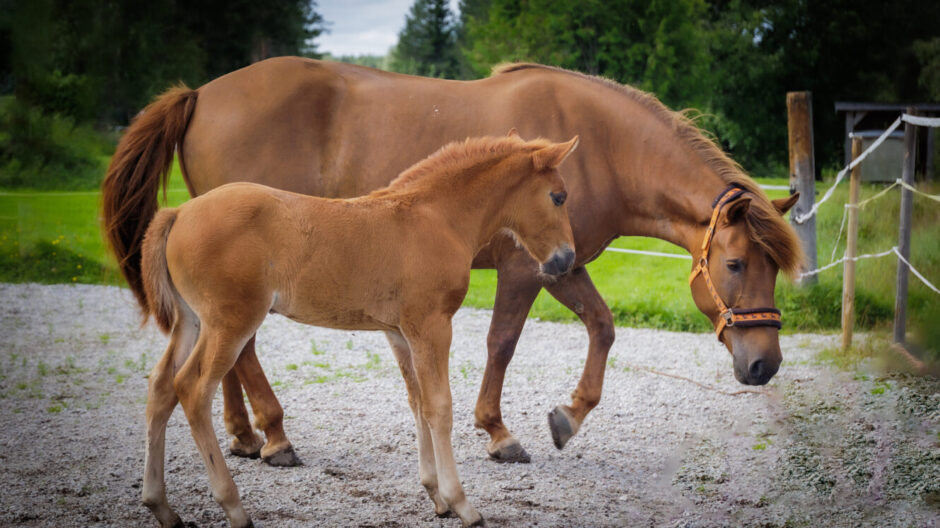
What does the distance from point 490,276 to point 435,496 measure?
28.0 ft

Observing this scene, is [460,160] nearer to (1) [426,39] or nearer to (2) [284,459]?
(2) [284,459]

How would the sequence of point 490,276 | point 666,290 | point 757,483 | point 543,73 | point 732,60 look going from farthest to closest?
point 732,60, point 490,276, point 666,290, point 543,73, point 757,483

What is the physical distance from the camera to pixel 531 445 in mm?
4891

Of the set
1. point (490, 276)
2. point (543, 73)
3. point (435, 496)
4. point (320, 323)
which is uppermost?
point (543, 73)

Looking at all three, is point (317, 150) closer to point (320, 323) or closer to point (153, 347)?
point (320, 323)

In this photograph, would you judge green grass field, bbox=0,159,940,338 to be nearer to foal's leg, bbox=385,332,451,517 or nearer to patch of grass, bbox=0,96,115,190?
patch of grass, bbox=0,96,115,190

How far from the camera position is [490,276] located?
1214 centimetres

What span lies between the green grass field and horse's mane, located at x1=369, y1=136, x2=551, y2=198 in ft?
6.87

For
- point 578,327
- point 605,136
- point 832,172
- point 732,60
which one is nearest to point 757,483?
point 605,136

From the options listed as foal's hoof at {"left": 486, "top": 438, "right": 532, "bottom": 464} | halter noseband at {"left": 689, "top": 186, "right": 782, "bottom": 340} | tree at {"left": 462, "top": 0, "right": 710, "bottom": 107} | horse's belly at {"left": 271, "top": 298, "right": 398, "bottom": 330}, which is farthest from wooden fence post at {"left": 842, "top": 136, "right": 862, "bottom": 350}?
tree at {"left": 462, "top": 0, "right": 710, "bottom": 107}

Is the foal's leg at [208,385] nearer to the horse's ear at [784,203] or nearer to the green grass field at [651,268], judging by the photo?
the green grass field at [651,268]

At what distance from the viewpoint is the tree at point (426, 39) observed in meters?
32.8

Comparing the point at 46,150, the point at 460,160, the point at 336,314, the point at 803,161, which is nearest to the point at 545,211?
the point at 460,160

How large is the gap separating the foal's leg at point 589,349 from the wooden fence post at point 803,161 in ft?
15.0
